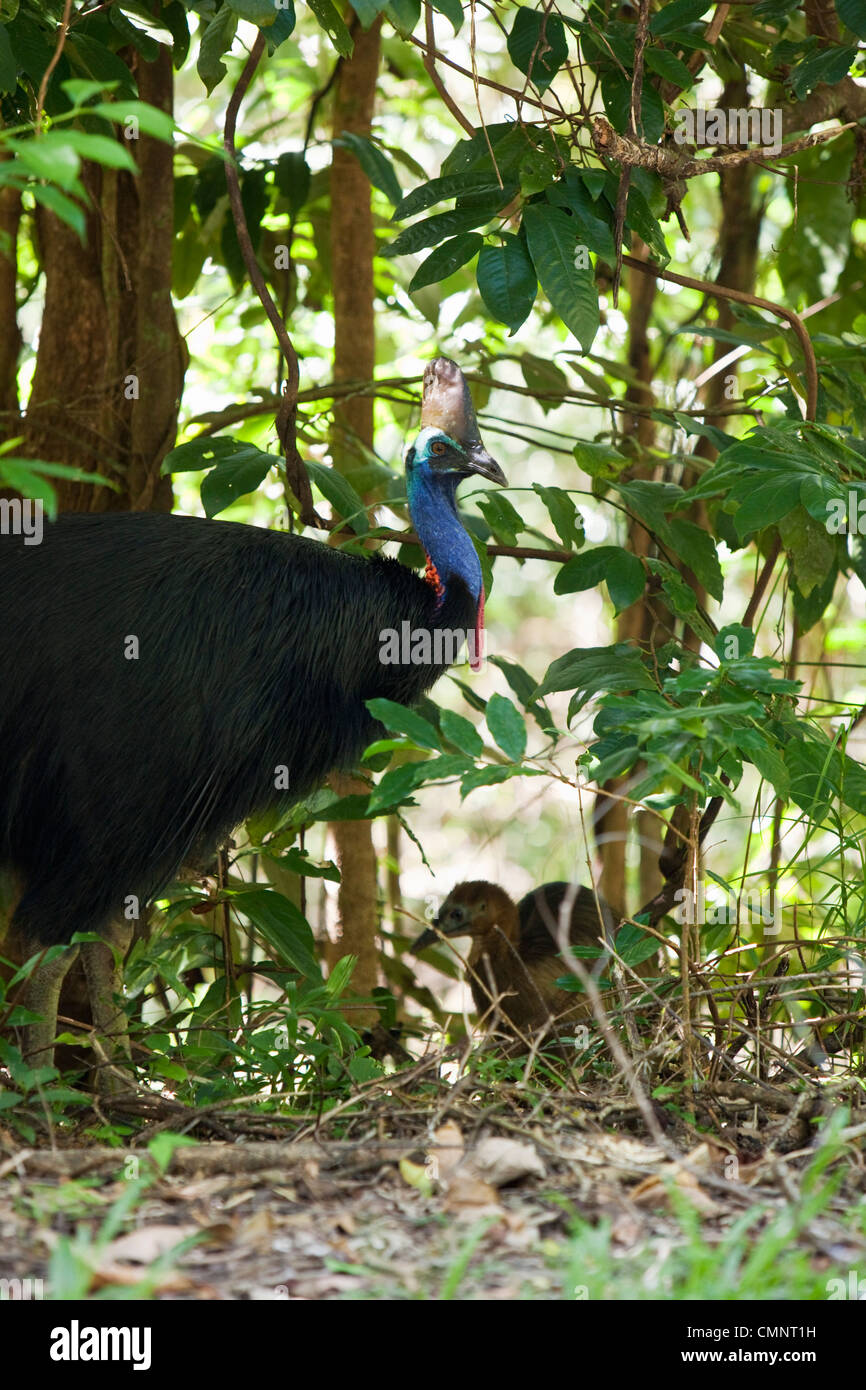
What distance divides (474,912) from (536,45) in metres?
2.46

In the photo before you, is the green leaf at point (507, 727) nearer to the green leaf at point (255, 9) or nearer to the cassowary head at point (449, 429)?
the cassowary head at point (449, 429)

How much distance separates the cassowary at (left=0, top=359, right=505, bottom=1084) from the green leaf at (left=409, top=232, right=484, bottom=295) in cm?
71

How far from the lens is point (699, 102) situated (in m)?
6.25

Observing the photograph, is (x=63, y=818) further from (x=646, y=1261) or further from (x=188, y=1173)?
(x=646, y=1261)

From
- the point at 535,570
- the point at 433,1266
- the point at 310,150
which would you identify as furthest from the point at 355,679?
the point at 535,570

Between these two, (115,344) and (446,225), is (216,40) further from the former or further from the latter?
(115,344)

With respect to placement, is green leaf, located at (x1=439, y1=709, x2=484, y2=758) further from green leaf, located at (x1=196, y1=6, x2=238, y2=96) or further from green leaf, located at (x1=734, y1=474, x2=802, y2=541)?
green leaf, located at (x1=196, y1=6, x2=238, y2=96)

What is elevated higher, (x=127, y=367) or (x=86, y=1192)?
(x=127, y=367)

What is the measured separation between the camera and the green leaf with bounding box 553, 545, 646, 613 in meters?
3.60

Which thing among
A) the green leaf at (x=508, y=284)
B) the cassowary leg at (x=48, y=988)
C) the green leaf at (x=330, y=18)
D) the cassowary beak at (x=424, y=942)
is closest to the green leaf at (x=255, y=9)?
the green leaf at (x=330, y=18)

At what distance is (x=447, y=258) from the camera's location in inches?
135

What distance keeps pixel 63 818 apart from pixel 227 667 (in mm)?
498

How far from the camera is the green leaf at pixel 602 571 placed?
11.8ft

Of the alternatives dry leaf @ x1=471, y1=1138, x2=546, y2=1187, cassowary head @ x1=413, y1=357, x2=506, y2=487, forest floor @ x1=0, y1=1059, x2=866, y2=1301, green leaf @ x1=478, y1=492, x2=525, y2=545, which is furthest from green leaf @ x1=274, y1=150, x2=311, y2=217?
Result: dry leaf @ x1=471, y1=1138, x2=546, y2=1187
